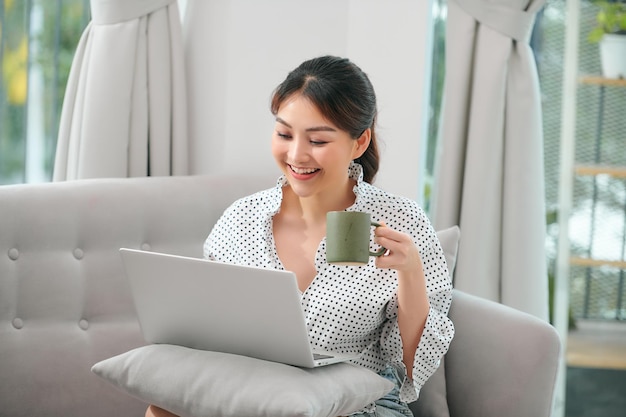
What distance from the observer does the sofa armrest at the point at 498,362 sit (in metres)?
1.78

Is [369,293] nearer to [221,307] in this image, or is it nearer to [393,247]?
[393,247]

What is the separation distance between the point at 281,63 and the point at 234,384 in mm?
1269

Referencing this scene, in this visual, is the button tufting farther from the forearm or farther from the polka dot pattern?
the forearm

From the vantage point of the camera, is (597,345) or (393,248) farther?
(597,345)

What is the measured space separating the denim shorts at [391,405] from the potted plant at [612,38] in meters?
1.64

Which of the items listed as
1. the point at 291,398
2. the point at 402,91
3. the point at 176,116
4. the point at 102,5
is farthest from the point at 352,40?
the point at 291,398

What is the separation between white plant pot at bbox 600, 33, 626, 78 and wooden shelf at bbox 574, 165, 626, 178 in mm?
323

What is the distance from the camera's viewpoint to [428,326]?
1772 mm

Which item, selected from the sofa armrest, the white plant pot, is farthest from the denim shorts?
the white plant pot

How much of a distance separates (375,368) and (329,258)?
1.41 ft

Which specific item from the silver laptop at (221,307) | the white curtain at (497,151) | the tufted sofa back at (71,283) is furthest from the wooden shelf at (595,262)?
the silver laptop at (221,307)

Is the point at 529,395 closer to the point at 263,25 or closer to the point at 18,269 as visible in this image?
the point at 18,269

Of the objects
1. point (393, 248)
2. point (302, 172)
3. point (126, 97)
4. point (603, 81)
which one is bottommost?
point (393, 248)

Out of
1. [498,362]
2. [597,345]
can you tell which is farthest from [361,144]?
[597,345]
